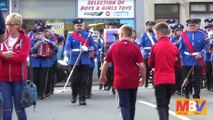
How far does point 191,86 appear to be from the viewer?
16.1 m

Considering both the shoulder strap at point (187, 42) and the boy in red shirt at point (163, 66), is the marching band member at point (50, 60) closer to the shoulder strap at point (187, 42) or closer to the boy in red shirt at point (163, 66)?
the shoulder strap at point (187, 42)

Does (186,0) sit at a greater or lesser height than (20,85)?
greater

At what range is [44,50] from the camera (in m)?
17.3

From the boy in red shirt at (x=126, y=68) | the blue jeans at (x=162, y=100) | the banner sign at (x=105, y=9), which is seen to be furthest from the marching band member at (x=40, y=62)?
the banner sign at (x=105, y=9)

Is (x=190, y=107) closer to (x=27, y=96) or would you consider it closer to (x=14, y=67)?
(x=27, y=96)

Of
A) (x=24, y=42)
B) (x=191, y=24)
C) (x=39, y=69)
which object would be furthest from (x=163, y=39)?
(x=39, y=69)

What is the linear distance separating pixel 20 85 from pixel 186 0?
23.4m

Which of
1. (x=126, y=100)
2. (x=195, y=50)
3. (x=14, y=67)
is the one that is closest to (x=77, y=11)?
(x=195, y=50)

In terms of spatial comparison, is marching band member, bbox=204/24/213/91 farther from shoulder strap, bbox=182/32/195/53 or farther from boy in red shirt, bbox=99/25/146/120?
boy in red shirt, bbox=99/25/146/120

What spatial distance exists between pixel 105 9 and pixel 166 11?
123 inches

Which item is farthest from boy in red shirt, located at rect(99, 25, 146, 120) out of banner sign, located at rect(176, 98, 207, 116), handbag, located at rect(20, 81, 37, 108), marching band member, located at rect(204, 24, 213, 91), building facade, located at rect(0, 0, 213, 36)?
building facade, located at rect(0, 0, 213, 36)

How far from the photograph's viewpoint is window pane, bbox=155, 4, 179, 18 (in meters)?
32.6

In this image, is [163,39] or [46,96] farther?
[46,96]

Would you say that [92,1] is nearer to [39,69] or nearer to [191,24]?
[39,69]
